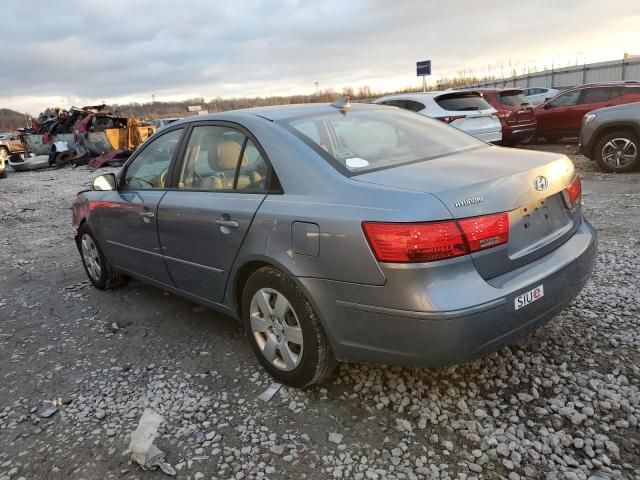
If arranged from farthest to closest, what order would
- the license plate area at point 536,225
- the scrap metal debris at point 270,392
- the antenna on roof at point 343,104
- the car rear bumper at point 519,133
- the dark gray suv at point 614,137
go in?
the car rear bumper at point 519,133 → the dark gray suv at point 614,137 → the antenna on roof at point 343,104 → the scrap metal debris at point 270,392 → the license plate area at point 536,225

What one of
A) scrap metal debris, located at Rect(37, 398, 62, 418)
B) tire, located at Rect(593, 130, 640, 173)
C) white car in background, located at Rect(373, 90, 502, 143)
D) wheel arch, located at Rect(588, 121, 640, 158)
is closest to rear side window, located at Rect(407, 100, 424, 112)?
white car in background, located at Rect(373, 90, 502, 143)

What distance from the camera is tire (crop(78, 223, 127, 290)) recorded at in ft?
15.6

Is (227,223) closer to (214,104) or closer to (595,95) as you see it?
(595,95)

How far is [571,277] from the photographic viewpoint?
2631 millimetres

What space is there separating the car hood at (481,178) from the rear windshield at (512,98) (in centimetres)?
1018

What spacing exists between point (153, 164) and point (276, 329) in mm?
1897

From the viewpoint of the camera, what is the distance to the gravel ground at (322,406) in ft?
7.52

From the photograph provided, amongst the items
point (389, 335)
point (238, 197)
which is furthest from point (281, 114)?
point (389, 335)

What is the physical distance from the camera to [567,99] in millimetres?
12711

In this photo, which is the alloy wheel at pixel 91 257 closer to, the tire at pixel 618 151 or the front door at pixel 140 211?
the front door at pixel 140 211

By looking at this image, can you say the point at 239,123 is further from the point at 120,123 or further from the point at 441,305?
the point at 120,123

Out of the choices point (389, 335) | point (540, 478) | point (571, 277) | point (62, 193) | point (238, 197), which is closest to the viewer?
point (540, 478)

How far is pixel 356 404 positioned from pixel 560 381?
1.13 meters

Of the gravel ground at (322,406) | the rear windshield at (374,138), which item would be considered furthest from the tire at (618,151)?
the rear windshield at (374,138)
